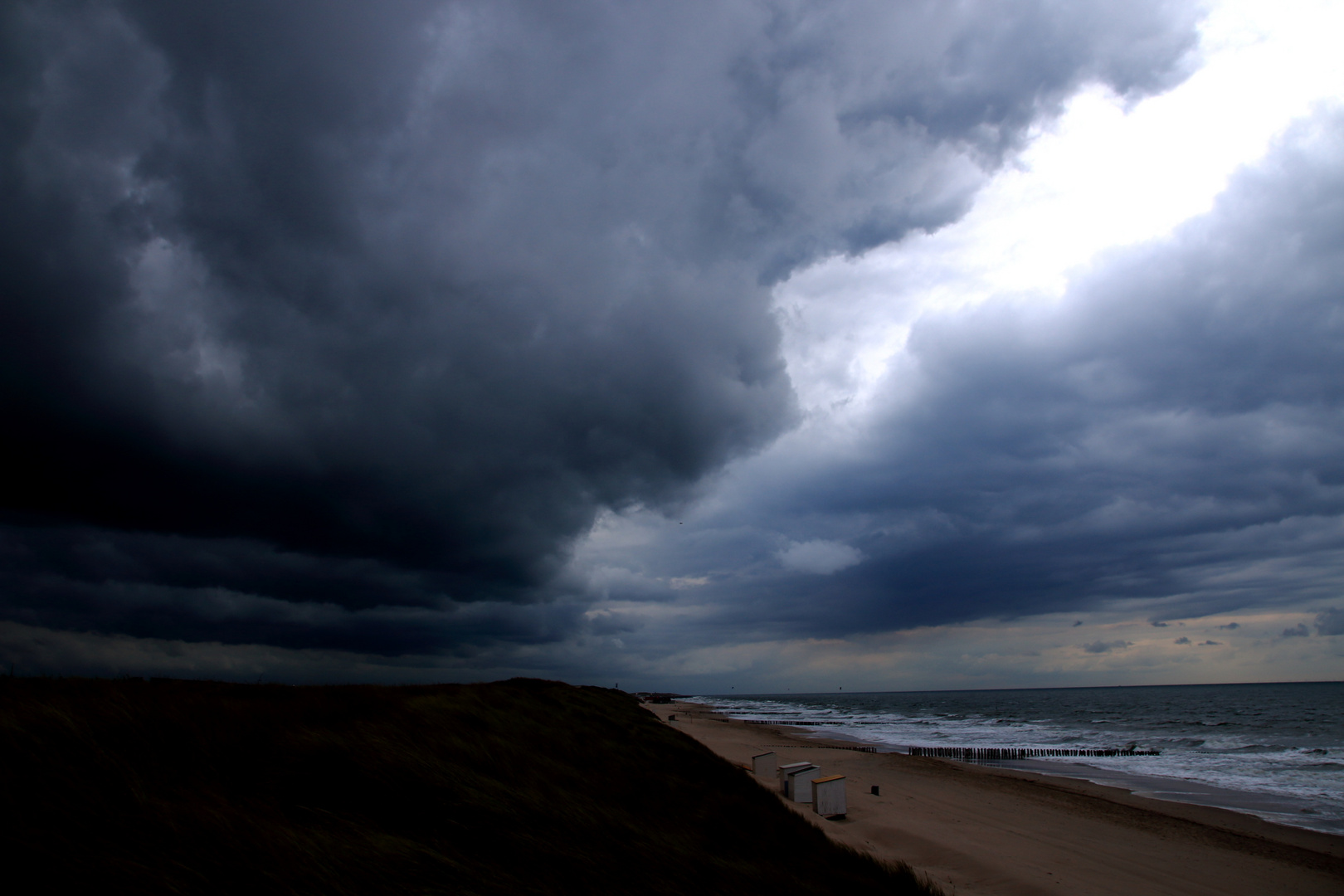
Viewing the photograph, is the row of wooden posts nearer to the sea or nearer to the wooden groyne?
the sea

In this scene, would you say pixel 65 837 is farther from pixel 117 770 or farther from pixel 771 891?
pixel 771 891

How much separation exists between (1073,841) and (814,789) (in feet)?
20.8

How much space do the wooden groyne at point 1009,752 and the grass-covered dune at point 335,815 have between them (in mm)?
30142

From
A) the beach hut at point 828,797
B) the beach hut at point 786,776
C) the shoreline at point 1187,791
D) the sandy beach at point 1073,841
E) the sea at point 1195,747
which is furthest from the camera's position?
the sea at point 1195,747

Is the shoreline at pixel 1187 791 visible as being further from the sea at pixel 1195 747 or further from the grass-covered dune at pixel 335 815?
the grass-covered dune at pixel 335 815

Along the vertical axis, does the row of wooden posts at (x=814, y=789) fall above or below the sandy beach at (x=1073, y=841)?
above

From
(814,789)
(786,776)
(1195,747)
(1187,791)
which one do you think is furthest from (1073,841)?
(1195,747)

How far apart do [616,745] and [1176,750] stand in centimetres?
4068

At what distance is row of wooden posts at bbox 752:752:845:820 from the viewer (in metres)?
16.5

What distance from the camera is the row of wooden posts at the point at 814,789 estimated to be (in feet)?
54.0

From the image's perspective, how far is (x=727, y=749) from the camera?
110 feet

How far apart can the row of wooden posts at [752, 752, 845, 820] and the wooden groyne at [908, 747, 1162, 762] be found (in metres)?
21.5

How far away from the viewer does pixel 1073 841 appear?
52.0 feet

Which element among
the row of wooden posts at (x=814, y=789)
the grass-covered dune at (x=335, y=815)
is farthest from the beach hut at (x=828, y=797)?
the grass-covered dune at (x=335, y=815)
